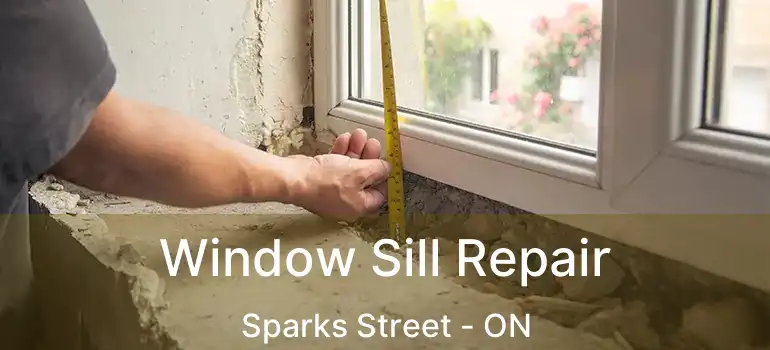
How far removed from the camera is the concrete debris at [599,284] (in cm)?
86

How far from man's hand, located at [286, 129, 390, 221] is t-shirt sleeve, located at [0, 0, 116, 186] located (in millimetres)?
427

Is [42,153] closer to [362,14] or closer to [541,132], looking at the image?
[541,132]

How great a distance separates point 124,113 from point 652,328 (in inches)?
23.7

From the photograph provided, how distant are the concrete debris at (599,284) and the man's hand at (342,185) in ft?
1.17

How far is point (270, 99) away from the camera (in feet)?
4.42

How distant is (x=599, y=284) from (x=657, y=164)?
0.16 metres

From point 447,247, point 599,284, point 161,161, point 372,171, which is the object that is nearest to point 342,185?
point 372,171

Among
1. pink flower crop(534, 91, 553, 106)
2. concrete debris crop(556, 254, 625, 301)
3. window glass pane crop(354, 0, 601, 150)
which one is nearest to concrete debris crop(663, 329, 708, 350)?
concrete debris crop(556, 254, 625, 301)

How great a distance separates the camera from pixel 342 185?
111 centimetres

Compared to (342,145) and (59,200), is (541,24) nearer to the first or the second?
(342,145)

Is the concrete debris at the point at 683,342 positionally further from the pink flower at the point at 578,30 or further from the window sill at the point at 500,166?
the pink flower at the point at 578,30

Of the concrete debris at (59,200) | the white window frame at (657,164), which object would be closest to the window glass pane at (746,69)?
the white window frame at (657,164)

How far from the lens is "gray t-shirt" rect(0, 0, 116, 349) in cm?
63

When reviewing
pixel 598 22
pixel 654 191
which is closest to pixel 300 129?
pixel 598 22
